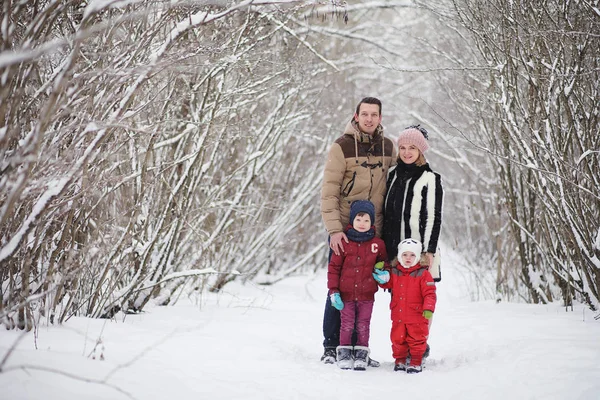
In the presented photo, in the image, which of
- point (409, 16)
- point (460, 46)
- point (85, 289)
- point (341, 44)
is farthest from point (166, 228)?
point (409, 16)

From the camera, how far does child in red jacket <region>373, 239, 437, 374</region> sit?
352 cm

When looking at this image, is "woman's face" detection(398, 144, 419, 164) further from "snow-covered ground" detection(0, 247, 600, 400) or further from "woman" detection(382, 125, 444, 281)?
"snow-covered ground" detection(0, 247, 600, 400)

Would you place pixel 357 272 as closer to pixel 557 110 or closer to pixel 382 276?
pixel 382 276

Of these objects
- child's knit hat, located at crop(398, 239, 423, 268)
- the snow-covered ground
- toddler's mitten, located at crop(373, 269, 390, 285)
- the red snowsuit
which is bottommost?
the snow-covered ground

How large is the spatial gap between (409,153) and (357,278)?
83 centimetres

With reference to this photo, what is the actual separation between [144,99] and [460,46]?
4.10 meters

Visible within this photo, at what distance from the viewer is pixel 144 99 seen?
411cm

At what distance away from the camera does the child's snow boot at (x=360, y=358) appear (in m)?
3.48

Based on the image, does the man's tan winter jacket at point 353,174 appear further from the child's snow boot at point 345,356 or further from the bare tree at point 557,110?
the bare tree at point 557,110

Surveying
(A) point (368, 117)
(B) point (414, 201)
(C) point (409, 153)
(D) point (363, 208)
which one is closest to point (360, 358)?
(D) point (363, 208)

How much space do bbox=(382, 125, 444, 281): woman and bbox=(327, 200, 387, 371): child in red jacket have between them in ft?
0.52

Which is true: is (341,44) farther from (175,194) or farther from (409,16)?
(175,194)

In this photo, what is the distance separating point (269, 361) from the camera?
3.36 meters

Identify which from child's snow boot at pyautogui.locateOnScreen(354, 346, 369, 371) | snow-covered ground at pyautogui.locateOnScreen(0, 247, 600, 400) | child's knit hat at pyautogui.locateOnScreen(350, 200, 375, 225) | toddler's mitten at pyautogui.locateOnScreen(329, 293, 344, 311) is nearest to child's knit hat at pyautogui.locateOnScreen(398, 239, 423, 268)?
child's knit hat at pyautogui.locateOnScreen(350, 200, 375, 225)
